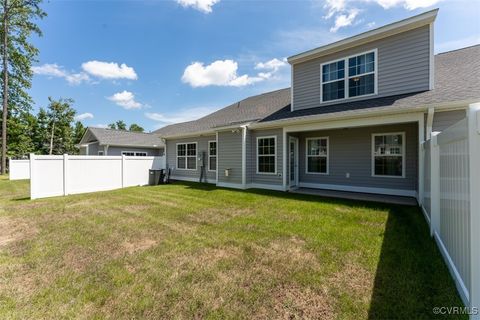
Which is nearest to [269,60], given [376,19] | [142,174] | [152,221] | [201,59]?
[201,59]

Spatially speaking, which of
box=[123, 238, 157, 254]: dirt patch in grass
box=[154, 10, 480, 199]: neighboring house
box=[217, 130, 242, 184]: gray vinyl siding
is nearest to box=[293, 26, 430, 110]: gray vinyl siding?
box=[154, 10, 480, 199]: neighboring house

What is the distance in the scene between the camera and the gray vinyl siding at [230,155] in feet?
33.2

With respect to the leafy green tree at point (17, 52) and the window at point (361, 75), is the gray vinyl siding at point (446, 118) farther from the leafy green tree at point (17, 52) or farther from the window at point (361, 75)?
the leafy green tree at point (17, 52)

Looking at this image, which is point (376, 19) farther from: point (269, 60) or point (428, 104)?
point (269, 60)

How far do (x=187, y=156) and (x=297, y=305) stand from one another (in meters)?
11.8

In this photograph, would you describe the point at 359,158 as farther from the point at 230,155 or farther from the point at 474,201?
the point at 474,201

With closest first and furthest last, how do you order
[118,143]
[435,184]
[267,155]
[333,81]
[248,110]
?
1. [435,184]
2. [333,81]
3. [267,155]
4. [248,110]
5. [118,143]

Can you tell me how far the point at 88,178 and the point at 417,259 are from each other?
11.9m

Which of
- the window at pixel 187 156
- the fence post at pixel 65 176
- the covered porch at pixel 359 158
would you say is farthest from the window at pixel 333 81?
the fence post at pixel 65 176

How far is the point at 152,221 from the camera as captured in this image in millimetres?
5418

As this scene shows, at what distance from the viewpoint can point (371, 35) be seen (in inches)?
310

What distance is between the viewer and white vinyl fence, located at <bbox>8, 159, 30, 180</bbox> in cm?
1666

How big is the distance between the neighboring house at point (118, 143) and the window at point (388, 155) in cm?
1503

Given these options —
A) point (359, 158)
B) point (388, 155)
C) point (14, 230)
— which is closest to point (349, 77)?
point (359, 158)
